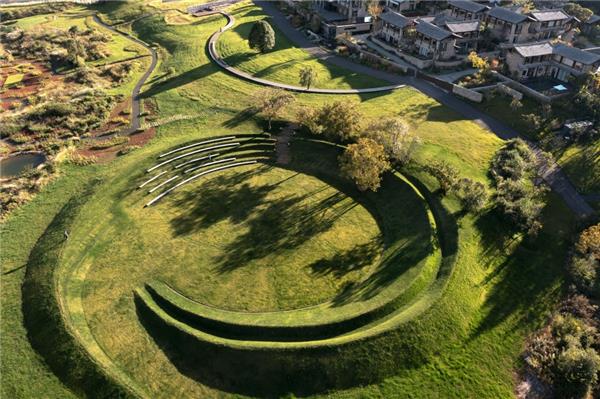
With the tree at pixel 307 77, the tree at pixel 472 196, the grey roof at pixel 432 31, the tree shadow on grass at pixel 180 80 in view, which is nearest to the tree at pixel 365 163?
the tree at pixel 472 196

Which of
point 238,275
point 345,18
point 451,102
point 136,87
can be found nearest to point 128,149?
point 136,87

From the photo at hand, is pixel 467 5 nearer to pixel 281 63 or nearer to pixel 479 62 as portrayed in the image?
pixel 479 62

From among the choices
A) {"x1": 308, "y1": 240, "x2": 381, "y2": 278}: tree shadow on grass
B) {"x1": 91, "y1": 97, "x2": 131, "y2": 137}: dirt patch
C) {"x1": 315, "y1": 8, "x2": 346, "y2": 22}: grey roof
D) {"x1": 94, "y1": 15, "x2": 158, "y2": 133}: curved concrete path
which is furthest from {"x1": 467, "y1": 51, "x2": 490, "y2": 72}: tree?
{"x1": 91, "y1": 97, "x2": 131, "y2": 137}: dirt patch

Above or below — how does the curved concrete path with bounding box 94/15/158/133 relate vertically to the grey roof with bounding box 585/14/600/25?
below

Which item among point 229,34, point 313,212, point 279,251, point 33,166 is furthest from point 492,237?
point 229,34

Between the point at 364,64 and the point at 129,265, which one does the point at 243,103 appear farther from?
the point at 129,265

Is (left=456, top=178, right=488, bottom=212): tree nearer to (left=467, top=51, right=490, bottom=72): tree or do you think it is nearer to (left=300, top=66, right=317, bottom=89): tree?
(left=300, top=66, right=317, bottom=89): tree
